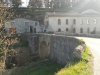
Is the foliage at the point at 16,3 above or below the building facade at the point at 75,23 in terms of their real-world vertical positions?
above

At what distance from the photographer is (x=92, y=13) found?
75.5 m

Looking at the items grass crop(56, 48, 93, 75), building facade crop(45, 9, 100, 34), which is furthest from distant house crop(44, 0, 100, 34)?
grass crop(56, 48, 93, 75)

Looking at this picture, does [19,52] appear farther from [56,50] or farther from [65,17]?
[65,17]

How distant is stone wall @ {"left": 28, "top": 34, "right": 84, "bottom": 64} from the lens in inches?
1580

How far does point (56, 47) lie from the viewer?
165ft

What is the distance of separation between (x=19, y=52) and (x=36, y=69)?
539 inches

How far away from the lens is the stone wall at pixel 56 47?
4014 cm

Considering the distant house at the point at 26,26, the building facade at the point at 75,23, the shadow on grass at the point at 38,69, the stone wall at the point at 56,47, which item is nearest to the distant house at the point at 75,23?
the building facade at the point at 75,23

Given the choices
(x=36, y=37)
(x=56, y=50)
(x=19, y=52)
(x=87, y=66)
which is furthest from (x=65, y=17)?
(x=87, y=66)

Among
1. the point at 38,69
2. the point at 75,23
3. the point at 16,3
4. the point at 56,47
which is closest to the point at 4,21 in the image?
the point at 38,69

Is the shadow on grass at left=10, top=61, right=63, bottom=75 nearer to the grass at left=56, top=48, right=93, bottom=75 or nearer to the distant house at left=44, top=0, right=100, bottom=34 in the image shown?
the grass at left=56, top=48, right=93, bottom=75

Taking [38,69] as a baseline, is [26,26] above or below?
above

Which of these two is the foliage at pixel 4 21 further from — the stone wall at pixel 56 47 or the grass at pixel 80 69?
the stone wall at pixel 56 47

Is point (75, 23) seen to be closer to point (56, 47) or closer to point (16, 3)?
point (56, 47)
